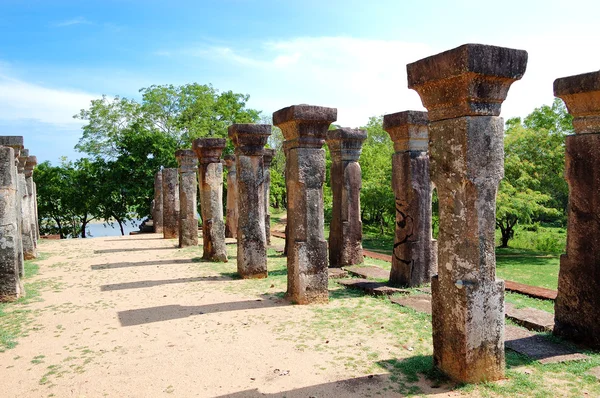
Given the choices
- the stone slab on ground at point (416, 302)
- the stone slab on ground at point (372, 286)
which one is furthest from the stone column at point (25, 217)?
the stone slab on ground at point (416, 302)

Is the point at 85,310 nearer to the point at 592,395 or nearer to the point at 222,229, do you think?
the point at 222,229

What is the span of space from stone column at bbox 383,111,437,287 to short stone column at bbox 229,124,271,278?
3.04 meters

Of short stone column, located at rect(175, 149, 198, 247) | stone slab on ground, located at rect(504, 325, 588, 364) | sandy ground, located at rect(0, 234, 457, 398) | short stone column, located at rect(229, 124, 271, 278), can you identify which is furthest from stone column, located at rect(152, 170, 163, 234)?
stone slab on ground, located at rect(504, 325, 588, 364)

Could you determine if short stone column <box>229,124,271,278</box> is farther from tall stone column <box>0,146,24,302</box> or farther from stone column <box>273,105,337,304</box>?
tall stone column <box>0,146,24,302</box>

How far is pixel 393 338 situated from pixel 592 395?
7.71 ft

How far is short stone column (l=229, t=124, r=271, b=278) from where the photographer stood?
1020cm

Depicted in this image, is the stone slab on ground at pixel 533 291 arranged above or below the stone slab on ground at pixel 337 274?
below

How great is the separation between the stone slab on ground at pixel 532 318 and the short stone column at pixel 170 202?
46.9ft

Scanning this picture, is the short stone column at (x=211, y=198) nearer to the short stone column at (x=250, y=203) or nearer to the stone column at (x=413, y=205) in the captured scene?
the short stone column at (x=250, y=203)

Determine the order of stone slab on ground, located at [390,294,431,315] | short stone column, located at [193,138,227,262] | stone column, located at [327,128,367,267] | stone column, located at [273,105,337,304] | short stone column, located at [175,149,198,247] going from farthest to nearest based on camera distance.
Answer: short stone column, located at [175,149,198,247]
short stone column, located at [193,138,227,262]
stone column, located at [327,128,367,267]
stone column, located at [273,105,337,304]
stone slab on ground, located at [390,294,431,315]

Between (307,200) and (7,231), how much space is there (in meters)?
5.50

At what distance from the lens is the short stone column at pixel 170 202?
18.6 metres

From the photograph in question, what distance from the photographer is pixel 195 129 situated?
26.8 m

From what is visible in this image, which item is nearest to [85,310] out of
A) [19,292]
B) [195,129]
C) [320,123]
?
[19,292]
